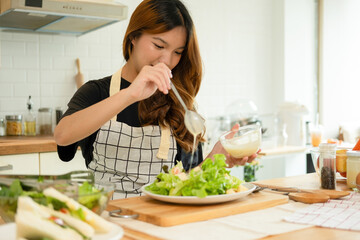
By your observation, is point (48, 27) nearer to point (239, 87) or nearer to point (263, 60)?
point (239, 87)

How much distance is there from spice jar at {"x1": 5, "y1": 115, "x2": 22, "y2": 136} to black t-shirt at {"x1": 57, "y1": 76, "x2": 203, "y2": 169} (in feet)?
5.64

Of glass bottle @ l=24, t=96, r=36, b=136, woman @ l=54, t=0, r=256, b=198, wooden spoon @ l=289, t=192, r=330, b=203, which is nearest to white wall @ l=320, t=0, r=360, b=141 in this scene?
glass bottle @ l=24, t=96, r=36, b=136

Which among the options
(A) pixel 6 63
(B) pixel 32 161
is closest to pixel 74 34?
(A) pixel 6 63

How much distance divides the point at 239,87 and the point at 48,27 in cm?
236

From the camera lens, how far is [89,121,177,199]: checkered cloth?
208 cm

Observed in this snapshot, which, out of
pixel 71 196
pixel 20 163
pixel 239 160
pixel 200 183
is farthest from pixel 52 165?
pixel 71 196

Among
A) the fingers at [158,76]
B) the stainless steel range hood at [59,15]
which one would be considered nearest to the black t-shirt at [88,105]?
the fingers at [158,76]

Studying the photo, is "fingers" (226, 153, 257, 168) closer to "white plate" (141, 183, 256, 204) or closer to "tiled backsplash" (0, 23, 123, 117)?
"white plate" (141, 183, 256, 204)

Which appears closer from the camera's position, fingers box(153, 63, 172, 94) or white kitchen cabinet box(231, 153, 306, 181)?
fingers box(153, 63, 172, 94)

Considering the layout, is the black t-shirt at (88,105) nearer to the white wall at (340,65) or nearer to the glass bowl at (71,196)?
the glass bowl at (71,196)

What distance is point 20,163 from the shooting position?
10.4 feet

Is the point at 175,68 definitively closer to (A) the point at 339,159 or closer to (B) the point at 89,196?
(A) the point at 339,159

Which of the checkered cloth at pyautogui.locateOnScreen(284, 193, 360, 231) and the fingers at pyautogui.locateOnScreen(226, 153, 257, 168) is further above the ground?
the fingers at pyautogui.locateOnScreen(226, 153, 257, 168)

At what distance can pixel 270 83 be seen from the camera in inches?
222
